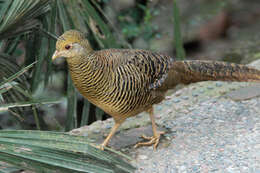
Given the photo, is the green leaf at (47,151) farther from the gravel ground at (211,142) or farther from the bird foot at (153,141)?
the bird foot at (153,141)

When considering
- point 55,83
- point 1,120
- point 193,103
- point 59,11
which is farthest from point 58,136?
point 55,83

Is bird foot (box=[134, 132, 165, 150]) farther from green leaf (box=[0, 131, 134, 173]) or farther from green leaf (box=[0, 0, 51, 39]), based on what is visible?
green leaf (box=[0, 0, 51, 39])

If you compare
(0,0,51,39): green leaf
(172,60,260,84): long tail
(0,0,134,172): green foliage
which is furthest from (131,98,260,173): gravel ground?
(0,0,51,39): green leaf

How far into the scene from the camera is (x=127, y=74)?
12.3 feet

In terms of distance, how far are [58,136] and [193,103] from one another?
2818 millimetres

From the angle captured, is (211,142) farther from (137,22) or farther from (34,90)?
(137,22)

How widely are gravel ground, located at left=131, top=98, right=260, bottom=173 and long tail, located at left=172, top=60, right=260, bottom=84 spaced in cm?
50

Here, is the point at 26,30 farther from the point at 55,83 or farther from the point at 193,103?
the point at 55,83

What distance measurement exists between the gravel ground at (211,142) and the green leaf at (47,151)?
3.67ft

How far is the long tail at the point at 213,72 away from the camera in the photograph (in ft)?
14.5

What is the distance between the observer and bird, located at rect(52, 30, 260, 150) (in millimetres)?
3533

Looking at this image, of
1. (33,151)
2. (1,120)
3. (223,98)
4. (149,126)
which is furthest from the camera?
(1,120)

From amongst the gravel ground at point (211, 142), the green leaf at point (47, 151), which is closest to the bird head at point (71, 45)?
the green leaf at point (47, 151)

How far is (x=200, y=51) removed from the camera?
1012 centimetres
